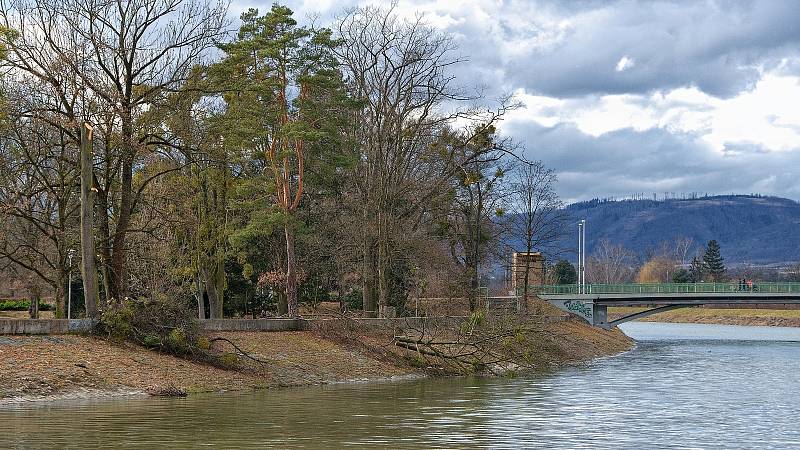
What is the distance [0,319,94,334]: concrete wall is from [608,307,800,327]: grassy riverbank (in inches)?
4565

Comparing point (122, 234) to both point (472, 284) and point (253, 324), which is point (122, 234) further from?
point (472, 284)

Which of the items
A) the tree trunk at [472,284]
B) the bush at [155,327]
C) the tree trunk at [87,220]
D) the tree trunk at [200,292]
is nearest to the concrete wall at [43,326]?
the bush at [155,327]

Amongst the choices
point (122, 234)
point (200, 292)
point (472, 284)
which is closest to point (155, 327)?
point (122, 234)

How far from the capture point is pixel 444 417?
30156 mm

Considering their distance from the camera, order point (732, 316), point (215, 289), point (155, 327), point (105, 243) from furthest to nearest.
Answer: point (732, 316)
point (215, 289)
point (105, 243)
point (155, 327)

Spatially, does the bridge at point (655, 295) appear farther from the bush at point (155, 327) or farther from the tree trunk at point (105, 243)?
the bush at point (155, 327)

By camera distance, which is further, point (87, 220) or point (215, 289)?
point (215, 289)

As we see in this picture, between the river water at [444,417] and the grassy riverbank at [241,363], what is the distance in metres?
1.45

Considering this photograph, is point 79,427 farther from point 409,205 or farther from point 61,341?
point 409,205

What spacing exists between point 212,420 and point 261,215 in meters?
22.4

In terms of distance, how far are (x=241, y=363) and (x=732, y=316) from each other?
439 ft

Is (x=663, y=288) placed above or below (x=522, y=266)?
below

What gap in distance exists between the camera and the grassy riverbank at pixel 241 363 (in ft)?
106

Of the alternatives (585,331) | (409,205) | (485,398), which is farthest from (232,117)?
(585,331)
